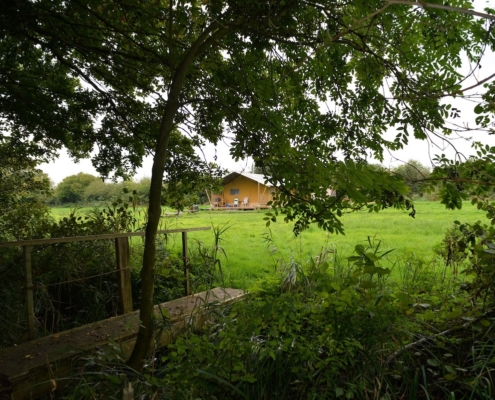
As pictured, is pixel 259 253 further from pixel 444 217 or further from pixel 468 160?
pixel 468 160

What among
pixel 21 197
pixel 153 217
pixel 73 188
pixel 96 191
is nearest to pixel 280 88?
pixel 153 217

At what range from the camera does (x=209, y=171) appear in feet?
12.3

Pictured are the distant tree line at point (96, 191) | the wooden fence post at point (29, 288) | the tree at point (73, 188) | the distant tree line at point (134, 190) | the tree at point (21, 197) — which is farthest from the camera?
the tree at point (73, 188)

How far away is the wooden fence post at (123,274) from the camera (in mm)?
3848

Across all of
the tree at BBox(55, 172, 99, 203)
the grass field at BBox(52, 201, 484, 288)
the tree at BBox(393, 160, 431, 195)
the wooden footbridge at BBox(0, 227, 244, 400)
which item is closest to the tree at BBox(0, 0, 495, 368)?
the tree at BBox(393, 160, 431, 195)

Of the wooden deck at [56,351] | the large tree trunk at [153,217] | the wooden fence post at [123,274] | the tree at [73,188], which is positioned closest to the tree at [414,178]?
the large tree trunk at [153,217]

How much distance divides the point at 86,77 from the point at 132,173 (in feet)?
4.14

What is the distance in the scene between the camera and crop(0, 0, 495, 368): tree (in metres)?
1.99

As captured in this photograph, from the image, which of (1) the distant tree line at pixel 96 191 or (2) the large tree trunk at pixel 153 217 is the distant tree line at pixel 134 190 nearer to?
(1) the distant tree line at pixel 96 191

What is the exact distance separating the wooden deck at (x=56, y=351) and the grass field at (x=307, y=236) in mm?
1995

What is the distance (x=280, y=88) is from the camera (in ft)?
9.52

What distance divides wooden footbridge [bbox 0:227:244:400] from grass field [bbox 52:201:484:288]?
1554 mm

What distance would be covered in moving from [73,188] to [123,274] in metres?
4.30

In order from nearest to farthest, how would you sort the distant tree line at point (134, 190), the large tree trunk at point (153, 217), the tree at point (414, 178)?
the tree at point (414, 178) < the large tree trunk at point (153, 217) < the distant tree line at point (134, 190)
